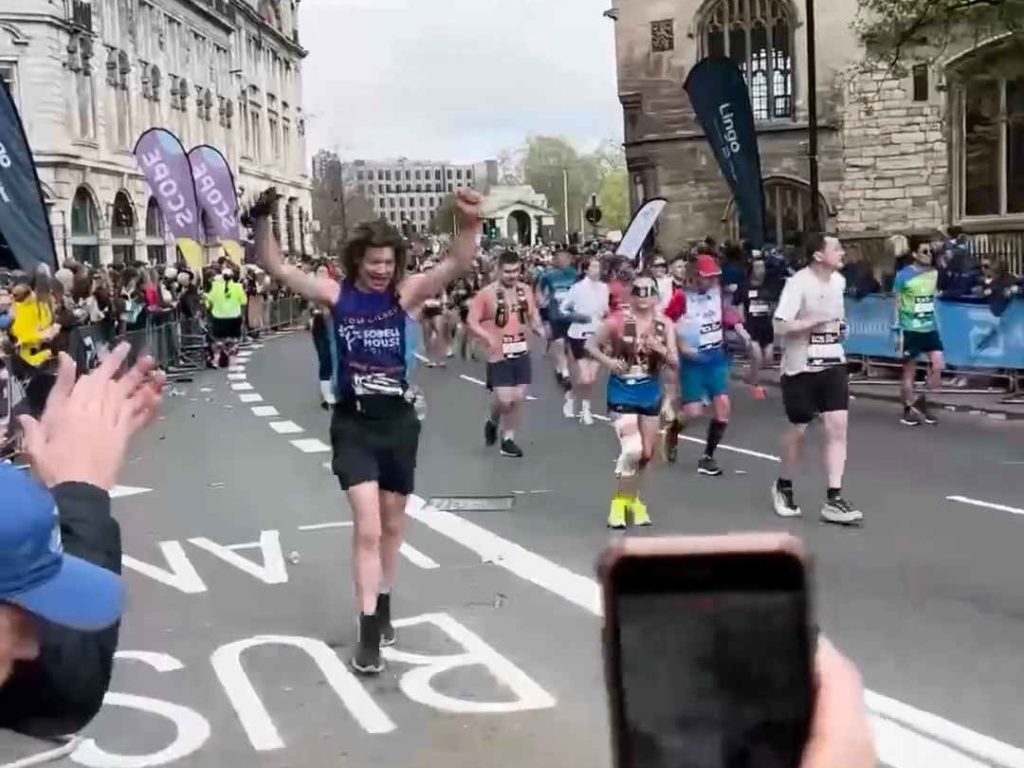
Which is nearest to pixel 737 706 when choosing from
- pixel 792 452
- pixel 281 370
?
pixel 792 452

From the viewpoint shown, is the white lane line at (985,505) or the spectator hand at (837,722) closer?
the spectator hand at (837,722)

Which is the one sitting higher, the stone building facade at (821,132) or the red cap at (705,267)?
the stone building facade at (821,132)

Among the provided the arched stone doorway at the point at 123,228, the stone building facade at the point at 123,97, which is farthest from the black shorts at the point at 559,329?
the arched stone doorway at the point at 123,228

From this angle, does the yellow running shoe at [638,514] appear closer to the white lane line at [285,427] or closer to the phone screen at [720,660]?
the white lane line at [285,427]

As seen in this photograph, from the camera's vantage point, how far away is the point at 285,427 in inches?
619

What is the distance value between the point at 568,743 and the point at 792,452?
4691mm

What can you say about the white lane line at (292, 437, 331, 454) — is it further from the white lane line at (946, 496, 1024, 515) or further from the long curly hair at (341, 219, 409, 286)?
the long curly hair at (341, 219, 409, 286)

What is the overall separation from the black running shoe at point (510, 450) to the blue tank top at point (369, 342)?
633 centimetres

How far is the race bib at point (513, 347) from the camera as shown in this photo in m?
13.2

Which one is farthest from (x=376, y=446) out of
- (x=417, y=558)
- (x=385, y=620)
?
(x=417, y=558)

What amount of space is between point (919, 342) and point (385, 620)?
9.64m

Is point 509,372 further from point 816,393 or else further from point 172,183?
point 172,183

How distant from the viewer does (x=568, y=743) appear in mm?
5277

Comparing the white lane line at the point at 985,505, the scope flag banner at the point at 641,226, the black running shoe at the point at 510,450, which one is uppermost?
the scope flag banner at the point at 641,226
